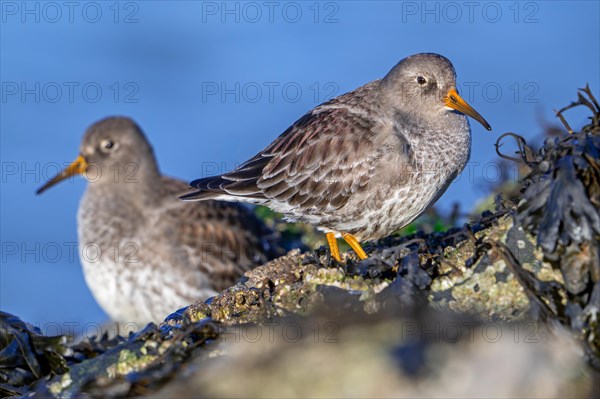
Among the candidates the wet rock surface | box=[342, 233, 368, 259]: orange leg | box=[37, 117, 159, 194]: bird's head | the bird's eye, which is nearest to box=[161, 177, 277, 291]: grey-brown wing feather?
box=[37, 117, 159, 194]: bird's head

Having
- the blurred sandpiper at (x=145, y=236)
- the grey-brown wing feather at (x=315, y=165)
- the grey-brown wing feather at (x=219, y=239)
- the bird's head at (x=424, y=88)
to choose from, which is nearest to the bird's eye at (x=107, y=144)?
the blurred sandpiper at (x=145, y=236)

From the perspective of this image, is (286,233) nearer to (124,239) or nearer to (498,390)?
(124,239)

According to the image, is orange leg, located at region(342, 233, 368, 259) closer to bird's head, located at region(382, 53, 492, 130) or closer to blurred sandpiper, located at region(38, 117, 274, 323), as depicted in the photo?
bird's head, located at region(382, 53, 492, 130)

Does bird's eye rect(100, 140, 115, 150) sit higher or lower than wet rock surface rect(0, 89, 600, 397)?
higher

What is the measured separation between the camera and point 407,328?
3504 millimetres

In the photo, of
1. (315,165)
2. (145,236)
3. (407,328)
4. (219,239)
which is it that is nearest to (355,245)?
(315,165)

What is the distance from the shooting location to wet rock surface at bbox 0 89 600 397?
317 cm

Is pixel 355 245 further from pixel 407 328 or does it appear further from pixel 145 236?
pixel 145 236

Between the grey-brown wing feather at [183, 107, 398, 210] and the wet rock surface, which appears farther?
the grey-brown wing feather at [183, 107, 398, 210]

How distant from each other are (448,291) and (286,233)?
239 inches

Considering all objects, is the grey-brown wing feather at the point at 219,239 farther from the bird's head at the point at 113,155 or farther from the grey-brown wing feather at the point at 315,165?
the grey-brown wing feather at the point at 315,165

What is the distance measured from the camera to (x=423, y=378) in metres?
3.09

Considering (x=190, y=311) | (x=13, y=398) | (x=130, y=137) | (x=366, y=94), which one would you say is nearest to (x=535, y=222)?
(x=190, y=311)

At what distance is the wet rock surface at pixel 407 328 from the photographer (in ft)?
10.4
